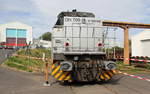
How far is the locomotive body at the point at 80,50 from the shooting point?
298 inches

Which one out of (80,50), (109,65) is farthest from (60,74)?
(109,65)

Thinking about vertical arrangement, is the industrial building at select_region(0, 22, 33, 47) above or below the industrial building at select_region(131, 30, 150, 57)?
above

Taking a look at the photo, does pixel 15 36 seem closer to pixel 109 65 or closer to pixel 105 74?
pixel 105 74

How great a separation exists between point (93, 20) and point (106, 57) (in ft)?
6.60

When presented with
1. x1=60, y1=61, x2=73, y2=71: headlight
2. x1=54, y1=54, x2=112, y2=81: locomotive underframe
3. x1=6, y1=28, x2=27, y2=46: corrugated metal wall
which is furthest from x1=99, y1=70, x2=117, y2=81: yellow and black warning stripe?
x1=6, y1=28, x2=27, y2=46: corrugated metal wall

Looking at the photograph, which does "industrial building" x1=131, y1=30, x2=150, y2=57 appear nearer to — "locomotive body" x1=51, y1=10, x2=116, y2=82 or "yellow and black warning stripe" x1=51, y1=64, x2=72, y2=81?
"locomotive body" x1=51, y1=10, x2=116, y2=82

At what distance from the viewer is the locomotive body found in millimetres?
7566

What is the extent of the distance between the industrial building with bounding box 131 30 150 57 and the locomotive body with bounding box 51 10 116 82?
20.3 meters

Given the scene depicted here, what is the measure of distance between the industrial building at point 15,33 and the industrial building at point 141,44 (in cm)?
3512

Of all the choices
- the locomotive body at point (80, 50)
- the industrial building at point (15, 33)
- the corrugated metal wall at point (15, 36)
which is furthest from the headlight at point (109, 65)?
the corrugated metal wall at point (15, 36)

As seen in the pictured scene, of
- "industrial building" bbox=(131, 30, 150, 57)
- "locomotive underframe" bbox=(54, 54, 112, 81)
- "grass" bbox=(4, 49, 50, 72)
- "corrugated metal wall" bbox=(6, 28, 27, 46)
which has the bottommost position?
"grass" bbox=(4, 49, 50, 72)

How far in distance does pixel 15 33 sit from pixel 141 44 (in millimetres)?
42627

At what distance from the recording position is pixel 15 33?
56.8m

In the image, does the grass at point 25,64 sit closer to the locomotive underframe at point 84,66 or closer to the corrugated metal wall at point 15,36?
the locomotive underframe at point 84,66
